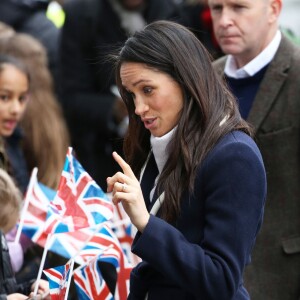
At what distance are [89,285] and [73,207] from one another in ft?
1.30

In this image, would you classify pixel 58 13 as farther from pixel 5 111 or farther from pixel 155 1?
pixel 5 111

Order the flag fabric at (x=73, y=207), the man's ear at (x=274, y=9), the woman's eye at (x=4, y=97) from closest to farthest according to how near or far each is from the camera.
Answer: the flag fabric at (x=73, y=207) < the man's ear at (x=274, y=9) < the woman's eye at (x=4, y=97)

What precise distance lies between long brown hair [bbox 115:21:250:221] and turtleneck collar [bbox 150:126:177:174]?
3 cm

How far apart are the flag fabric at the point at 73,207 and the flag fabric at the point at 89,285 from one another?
271mm

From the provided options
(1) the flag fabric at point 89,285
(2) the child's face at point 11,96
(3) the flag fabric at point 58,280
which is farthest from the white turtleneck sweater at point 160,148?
(2) the child's face at point 11,96

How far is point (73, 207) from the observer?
4.57m

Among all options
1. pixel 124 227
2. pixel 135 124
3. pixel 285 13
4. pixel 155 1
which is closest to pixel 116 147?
pixel 155 1

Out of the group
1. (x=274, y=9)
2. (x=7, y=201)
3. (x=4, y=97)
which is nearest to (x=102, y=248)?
(x=7, y=201)

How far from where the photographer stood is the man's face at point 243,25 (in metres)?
5.30

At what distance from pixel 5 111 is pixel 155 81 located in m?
2.52

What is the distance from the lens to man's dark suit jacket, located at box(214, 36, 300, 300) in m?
5.16

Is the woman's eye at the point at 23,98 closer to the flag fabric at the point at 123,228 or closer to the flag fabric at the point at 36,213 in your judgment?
the flag fabric at the point at 36,213

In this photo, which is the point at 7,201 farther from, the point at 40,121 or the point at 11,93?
the point at 40,121

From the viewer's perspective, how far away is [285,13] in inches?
489
